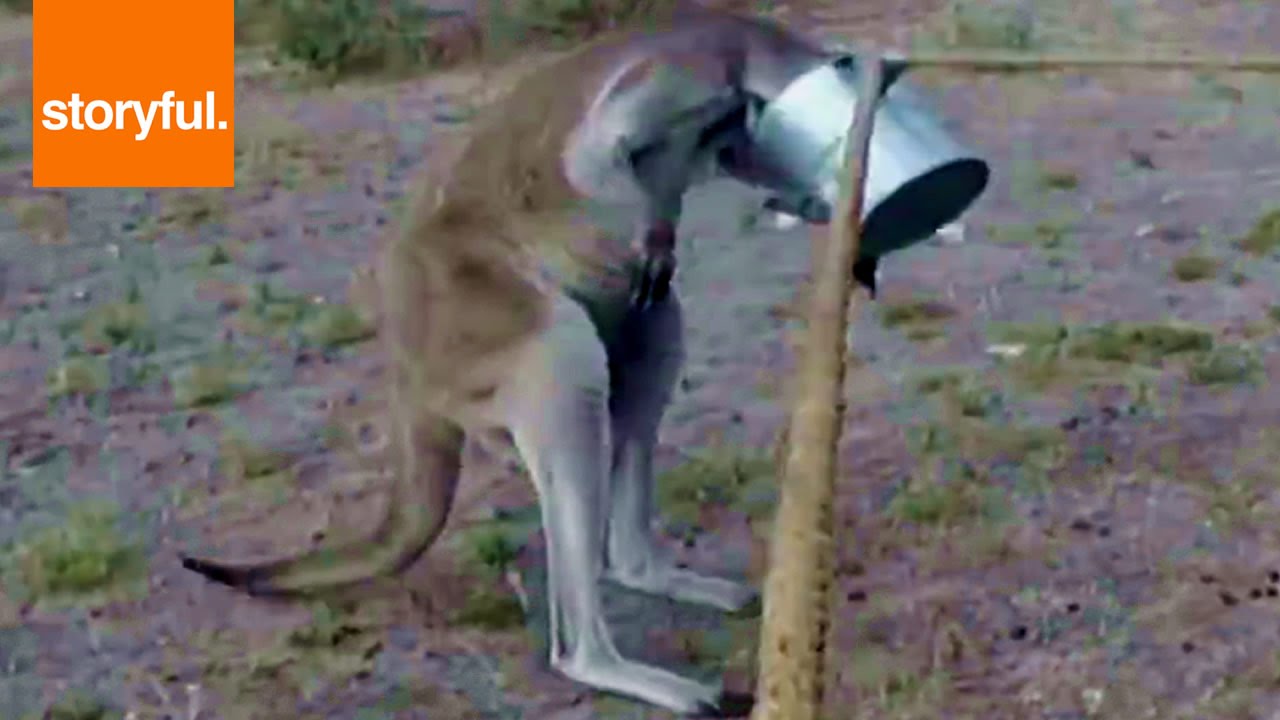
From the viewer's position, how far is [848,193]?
0.76m

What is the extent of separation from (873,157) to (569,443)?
1.59 feet

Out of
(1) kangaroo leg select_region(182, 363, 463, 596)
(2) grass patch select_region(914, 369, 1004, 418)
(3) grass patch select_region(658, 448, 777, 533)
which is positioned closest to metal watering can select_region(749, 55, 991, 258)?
(1) kangaroo leg select_region(182, 363, 463, 596)

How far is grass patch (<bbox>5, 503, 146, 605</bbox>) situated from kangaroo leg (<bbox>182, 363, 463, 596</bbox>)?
47 centimetres

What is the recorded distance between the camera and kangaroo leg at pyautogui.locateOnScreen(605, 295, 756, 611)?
2.52 meters

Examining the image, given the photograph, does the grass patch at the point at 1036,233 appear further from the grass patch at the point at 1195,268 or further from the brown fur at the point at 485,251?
the brown fur at the point at 485,251

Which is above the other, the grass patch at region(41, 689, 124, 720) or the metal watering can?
the metal watering can

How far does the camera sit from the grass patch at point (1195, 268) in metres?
4.21

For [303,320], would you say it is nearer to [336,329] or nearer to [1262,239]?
[336,329]

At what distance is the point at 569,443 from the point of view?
7.57 feet

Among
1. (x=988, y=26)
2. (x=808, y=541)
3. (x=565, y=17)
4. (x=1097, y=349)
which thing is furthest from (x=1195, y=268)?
(x=808, y=541)

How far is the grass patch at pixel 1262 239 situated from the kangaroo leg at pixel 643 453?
6.31 ft

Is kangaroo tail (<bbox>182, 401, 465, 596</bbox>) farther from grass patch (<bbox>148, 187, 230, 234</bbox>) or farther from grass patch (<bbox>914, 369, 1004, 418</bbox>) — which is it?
grass patch (<bbox>148, 187, 230, 234</bbox>)

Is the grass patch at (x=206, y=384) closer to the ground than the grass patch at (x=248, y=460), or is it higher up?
higher up

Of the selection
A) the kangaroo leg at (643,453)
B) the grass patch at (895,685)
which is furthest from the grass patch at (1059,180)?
the grass patch at (895,685)
